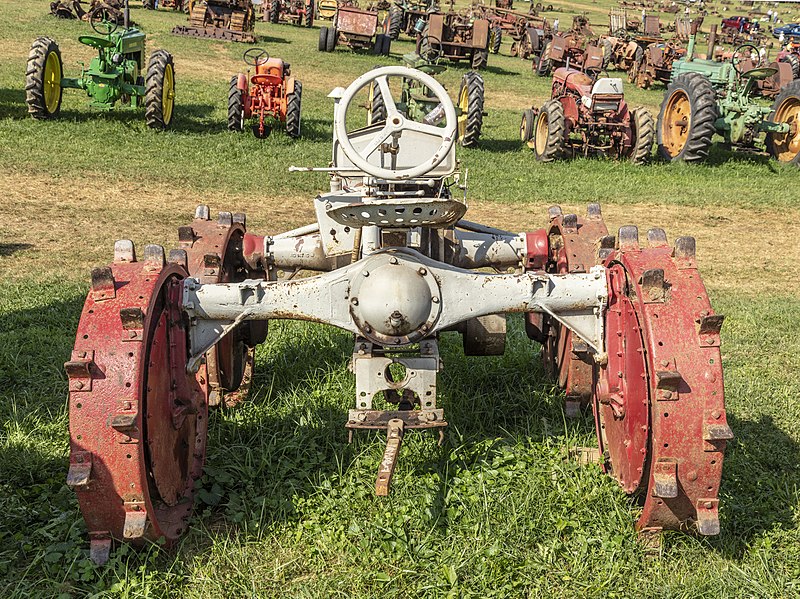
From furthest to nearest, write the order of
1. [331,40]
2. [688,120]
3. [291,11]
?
[291,11] < [331,40] < [688,120]

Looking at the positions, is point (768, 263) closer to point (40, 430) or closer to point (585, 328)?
point (585, 328)

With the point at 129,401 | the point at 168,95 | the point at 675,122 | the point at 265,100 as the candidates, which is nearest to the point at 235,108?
the point at 265,100

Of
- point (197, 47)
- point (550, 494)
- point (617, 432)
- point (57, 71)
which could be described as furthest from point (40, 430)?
point (197, 47)

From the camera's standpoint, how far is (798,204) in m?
12.8

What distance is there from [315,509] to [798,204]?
35.9 feet

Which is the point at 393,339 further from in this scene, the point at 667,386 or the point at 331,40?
the point at 331,40

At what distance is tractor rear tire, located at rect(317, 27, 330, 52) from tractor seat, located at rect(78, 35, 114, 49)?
13.0 m

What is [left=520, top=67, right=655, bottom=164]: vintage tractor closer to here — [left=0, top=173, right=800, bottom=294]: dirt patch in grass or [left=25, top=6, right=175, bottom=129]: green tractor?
[left=0, top=173, right=800, bottom=294]: dirt patch in grass

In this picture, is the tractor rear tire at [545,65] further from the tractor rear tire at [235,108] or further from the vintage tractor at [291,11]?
the tractor rear tire at [235,108]

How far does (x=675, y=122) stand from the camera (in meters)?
14.9

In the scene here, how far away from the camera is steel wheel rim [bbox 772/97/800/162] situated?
14984 mm

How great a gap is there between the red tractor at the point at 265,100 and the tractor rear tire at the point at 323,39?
12355 mm

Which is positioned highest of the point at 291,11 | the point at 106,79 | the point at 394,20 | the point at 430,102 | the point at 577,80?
the point at 394,20

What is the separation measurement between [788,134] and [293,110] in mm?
8519
